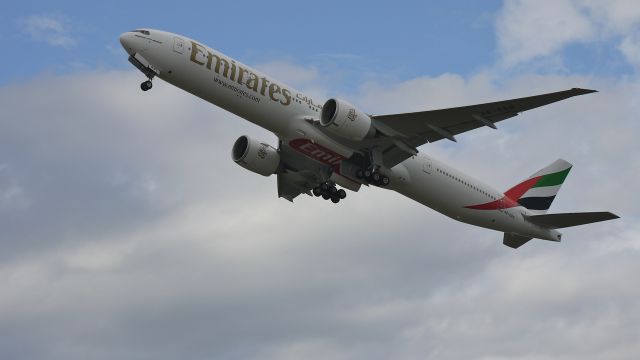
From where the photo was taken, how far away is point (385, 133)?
40000 mm

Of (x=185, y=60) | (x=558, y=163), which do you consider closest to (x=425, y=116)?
(x=185, y=60)

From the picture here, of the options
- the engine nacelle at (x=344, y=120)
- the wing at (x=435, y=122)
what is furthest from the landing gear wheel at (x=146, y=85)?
the wing at (x=435, y=122)

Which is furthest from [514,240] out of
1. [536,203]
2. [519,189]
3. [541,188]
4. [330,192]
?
[330,192]

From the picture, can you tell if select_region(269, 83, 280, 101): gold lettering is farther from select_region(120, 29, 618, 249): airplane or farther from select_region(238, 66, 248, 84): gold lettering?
select_region(238, 66, 248, 84): gold lettering

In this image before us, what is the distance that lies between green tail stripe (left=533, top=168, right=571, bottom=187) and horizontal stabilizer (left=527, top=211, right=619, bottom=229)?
3187 mm

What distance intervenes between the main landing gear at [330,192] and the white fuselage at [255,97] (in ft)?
10.7

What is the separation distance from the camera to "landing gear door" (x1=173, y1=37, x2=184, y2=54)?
3841 cm

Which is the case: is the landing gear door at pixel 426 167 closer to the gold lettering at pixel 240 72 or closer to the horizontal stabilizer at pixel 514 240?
the horizontal stabilizer at pixel 514 240

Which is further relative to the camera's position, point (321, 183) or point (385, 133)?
point (321, 183)

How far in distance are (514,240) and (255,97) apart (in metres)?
16.8

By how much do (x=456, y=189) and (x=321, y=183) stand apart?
6.35 m

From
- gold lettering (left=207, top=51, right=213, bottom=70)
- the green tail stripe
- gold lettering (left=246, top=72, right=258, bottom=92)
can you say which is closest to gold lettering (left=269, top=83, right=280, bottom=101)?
gold lettering (left=246, top=72, right=258, bottom=92)

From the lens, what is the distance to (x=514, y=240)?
4838 cm

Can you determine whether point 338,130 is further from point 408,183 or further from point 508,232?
point 508,232
